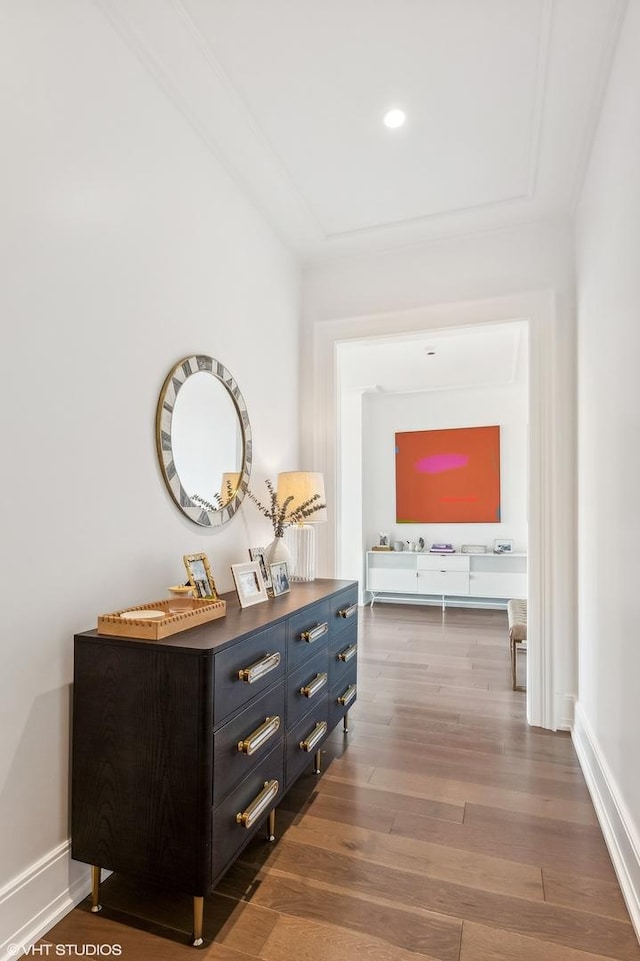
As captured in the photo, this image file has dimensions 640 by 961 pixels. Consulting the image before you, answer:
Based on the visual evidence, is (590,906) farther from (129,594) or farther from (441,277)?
(441,277)

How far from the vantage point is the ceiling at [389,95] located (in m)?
1.91

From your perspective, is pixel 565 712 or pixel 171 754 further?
pixel 565 712

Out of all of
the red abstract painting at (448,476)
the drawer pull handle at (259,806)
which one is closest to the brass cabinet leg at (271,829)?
the drawer pull handle at (259,806)

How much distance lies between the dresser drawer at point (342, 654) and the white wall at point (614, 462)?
118cm

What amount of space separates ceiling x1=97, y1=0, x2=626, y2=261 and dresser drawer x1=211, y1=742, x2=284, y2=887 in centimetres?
268

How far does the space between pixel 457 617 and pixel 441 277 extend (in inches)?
158

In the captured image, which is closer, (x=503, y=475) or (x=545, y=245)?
(x=545, y=245)

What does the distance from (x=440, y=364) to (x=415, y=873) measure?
4.78m

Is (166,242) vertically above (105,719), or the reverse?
(166,242)

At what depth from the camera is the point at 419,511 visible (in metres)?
6.86

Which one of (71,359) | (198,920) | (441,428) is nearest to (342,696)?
(198,920)

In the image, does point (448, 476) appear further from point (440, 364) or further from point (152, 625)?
point (152, 625)

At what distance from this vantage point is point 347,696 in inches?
107

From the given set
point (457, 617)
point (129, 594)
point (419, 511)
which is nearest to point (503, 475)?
point (419, 511)
